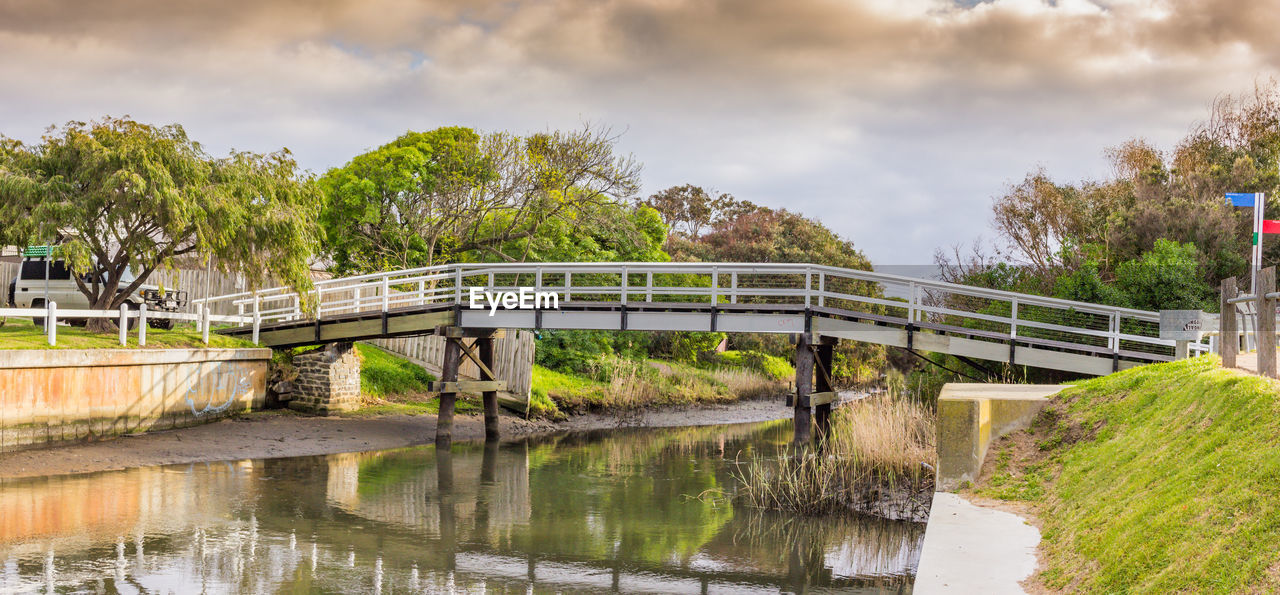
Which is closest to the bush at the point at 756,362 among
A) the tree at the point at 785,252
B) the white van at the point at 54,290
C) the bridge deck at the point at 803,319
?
the tree at the point at 785,252

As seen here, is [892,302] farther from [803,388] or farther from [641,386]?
[641,386]

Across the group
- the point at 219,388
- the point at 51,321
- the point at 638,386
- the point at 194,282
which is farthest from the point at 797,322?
the point at 194,282

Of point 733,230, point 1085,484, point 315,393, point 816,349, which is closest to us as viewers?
point 1085,484

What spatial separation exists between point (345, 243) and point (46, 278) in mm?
8730

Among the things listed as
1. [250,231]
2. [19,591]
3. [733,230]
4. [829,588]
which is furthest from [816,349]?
[733,230]

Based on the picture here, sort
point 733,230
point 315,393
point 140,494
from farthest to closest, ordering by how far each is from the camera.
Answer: point 733,230 < point 315,393 < point 140,494

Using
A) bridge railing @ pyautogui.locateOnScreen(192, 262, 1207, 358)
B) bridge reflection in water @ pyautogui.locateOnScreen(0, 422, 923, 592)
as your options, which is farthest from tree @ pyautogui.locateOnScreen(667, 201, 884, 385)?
bridge reflection in water @ pyautogui.locateOnScreen(0, 422, 923, 592)

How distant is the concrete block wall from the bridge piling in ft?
36.0

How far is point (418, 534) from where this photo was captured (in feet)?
43.0

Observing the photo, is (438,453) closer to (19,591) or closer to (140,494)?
(140,494)

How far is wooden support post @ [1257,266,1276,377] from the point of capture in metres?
8.63

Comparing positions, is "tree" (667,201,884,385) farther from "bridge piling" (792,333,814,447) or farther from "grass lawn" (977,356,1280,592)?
"grass lawn" (977,356,1280,592)

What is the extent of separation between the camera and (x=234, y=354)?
22.4 m

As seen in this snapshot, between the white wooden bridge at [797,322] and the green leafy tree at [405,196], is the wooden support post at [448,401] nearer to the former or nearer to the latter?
the white wooden bridge at [797,322]
